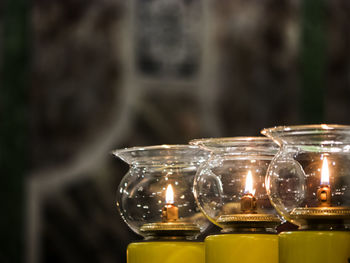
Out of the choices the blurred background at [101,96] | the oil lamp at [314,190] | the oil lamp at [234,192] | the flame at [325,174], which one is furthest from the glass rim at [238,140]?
the blurred background at [101,96]

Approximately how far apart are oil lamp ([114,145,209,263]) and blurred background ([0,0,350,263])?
12.2 feet

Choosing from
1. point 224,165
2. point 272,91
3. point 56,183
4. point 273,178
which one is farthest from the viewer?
point 272,91

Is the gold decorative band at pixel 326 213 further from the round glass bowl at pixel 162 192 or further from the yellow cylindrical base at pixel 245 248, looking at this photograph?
the round glass bowl at pixel 162 192

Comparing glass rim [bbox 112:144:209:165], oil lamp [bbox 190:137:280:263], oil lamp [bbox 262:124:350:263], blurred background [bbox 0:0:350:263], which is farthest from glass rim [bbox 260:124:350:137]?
blurred background [bbox 0:0:350:263]

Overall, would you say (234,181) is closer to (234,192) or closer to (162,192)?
(234,192)

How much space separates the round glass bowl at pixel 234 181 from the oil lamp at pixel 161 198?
104 mm

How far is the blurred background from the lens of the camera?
5.27 meters

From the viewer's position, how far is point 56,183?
5285 mm

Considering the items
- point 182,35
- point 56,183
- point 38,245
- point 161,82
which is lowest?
point 38,245

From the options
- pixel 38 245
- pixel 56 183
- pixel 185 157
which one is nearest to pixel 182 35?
pixel 56 183

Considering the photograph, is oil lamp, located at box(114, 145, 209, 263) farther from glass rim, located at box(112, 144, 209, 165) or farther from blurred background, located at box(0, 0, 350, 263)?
blurred background, located at box(0, 0, 350, 263)

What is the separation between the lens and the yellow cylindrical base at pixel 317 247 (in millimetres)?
1216

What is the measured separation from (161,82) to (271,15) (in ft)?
4.04

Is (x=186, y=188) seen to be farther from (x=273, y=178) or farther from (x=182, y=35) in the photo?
(x=182, y=35)
